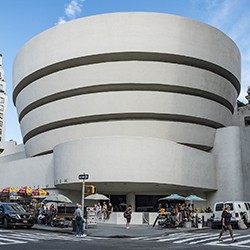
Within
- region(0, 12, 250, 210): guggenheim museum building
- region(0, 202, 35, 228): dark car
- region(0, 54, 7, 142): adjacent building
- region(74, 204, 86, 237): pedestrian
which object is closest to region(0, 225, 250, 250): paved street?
region(74, 204, 86, 237): pedestrian

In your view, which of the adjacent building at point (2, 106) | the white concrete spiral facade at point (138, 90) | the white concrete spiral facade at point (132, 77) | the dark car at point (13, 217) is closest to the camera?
the dark car at point (13, 217)

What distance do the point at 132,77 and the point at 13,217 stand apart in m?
20.3

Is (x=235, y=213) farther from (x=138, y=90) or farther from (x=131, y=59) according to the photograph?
(x=131, y=59)

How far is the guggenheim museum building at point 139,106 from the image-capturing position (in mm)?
36094

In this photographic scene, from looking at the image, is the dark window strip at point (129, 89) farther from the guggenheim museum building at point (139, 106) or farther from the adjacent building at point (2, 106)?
the adjacent building at point (2, 106)

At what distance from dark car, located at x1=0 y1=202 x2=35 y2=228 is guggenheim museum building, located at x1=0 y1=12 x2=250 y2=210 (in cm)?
1188

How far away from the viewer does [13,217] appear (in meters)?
22.6

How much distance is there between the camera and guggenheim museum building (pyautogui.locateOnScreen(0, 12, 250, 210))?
3609cm

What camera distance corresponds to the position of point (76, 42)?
39.8 m

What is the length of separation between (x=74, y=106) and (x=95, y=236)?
21941 mm

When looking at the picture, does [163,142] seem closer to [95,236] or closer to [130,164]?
[130,164]

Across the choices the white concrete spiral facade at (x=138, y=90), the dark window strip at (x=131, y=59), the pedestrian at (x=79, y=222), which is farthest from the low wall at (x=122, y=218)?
the dark window strip at (x=131, y=59)

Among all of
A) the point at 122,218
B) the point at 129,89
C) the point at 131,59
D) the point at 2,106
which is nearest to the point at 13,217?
the point at 122,218

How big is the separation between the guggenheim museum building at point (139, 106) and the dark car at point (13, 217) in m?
11.9
